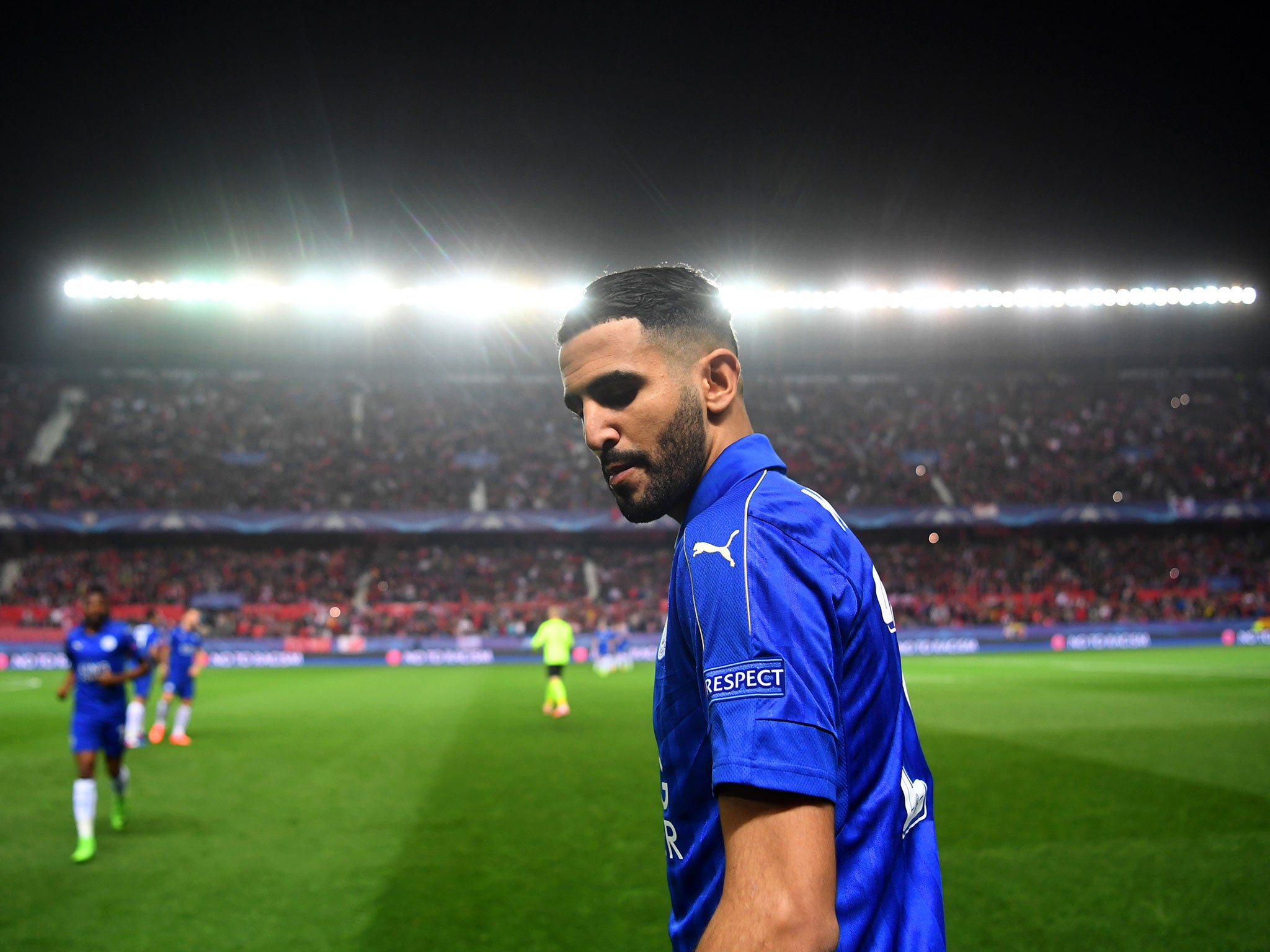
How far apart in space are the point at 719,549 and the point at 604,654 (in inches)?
1062

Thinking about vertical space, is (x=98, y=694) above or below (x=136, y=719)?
above

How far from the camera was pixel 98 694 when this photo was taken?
836 cm

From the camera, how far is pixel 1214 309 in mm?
37469

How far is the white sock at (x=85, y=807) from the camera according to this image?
7.66 meters

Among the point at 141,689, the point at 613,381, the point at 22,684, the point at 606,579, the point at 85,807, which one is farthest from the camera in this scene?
the point at 606,579

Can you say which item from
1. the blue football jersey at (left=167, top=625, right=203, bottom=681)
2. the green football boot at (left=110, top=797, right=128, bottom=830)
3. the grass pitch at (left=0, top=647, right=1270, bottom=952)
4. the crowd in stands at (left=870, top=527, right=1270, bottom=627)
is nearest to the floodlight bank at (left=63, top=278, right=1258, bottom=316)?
the crowd in stands at (left=870, top=527, right=1270, bottom=627)

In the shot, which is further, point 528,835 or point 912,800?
point 528,835

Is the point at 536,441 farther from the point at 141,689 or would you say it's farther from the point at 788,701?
the point at 788,701

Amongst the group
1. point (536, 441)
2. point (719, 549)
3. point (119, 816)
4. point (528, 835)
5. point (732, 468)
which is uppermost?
point (536, 441)

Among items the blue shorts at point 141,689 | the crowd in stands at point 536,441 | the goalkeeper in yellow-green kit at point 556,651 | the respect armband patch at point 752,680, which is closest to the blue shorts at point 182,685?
the blue shorts at point 141,689

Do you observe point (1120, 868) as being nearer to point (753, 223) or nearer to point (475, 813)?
point (475, 813)

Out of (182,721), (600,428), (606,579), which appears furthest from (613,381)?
(606,579)

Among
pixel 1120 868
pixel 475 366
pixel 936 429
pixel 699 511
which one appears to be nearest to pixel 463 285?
pixel 475 366

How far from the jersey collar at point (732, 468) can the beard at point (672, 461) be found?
0.03m
